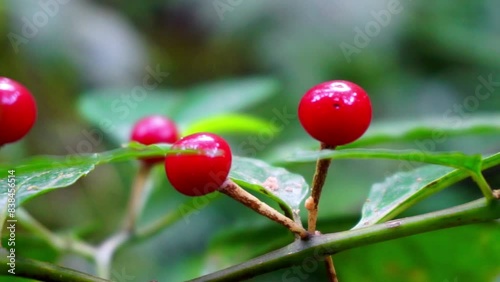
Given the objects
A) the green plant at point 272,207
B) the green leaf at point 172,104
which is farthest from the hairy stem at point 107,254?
the green leaf at point 172,104

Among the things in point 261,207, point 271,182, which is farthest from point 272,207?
point 261,207

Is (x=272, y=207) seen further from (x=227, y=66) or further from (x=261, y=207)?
(x=227, y=66)

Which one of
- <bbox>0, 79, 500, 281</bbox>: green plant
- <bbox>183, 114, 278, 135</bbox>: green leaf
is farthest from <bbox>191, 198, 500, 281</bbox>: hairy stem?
<bbox>183, 114, 278, 135</bbox>: green leaf

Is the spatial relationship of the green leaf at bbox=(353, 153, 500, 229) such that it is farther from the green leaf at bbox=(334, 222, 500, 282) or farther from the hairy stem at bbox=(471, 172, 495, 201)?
the green leaf at bbox=(334, 222, 500, 282)

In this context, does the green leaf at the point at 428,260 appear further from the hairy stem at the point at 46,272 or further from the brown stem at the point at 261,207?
the hairy stem at the point at 46,272

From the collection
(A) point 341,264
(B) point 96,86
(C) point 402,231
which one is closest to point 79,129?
(B) point 96,86
